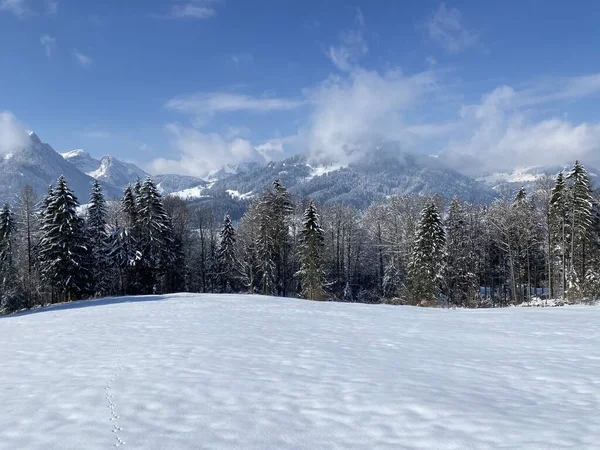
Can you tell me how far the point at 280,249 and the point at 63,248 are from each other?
69.6 feet

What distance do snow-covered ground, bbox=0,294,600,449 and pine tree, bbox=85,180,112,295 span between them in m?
29.9

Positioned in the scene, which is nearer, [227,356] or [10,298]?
[227,356]

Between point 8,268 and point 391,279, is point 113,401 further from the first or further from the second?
point 391,279

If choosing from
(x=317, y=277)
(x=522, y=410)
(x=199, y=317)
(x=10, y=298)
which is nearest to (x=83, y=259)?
(x=10, y=298)

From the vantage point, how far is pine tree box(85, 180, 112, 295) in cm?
4269

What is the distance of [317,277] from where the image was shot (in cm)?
4122

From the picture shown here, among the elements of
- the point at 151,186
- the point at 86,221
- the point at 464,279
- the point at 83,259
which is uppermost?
the point at 151,186

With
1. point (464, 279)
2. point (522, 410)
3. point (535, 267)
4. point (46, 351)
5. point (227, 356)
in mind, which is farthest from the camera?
point (535, 267)

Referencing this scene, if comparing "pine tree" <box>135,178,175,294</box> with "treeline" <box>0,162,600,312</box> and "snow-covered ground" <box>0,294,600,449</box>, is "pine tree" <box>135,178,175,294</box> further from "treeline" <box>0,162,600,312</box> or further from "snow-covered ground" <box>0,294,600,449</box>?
"snow-covered ground" <box>0,294,600,449</box>

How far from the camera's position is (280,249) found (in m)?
46.2

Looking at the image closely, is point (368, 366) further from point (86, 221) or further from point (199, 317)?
point (86, 221)

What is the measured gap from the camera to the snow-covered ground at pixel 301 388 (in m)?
5.53

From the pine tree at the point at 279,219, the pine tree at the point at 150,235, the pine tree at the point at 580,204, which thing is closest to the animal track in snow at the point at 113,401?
the pine tree at the point at 279,219

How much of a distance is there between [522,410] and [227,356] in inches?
252
